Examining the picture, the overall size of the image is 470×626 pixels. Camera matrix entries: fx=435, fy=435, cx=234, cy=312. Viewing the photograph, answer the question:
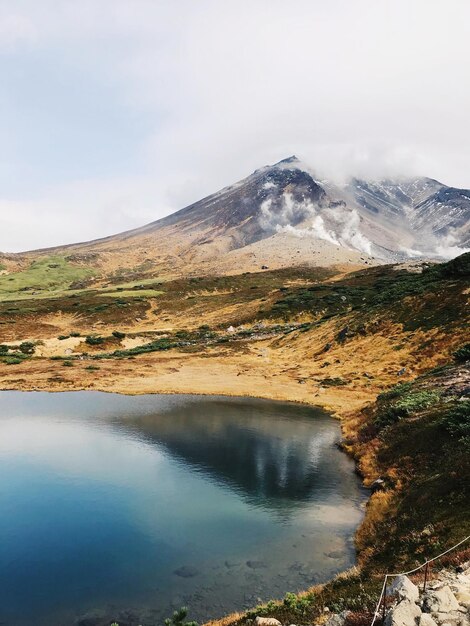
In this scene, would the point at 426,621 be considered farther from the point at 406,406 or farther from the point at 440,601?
the point at 406,406

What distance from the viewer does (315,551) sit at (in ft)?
71.7

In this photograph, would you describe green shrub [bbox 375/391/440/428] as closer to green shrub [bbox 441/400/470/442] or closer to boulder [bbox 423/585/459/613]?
green shrub [bbox 441/400/470/442]

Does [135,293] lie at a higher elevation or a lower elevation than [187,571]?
higher

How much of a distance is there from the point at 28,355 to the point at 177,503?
69.5m

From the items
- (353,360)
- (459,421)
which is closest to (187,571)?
(459,421)

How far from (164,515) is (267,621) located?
1214 cm

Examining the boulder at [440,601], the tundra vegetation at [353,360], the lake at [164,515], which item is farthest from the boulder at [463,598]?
the lake at [164,515]

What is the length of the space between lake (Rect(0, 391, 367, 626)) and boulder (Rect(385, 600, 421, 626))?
869cm

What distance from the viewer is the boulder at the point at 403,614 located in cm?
1062

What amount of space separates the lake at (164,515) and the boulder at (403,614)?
8.69m

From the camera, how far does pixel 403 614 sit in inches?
427

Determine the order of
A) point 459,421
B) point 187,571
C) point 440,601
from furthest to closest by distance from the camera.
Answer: point 459,421, point 187,571, point 440,601

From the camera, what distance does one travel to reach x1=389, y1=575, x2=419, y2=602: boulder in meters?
11.8

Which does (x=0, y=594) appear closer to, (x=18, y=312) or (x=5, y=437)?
(x=5, y=437)
